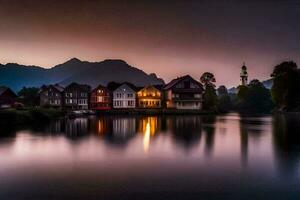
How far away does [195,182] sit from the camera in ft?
43.2

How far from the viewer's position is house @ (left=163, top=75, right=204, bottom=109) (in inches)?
3425

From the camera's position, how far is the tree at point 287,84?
8619cm

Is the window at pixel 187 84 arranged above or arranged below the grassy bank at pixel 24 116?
above

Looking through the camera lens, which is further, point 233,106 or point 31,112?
point 233,106

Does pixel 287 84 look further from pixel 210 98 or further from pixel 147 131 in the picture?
pixel 147 131

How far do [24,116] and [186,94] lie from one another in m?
47.0

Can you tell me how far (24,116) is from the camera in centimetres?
4812

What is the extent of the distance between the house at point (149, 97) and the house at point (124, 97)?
71.1 inches

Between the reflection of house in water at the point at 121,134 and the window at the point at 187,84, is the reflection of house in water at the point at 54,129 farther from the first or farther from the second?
the window at the point at 187,84

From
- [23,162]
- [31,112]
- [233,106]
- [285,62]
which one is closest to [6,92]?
[31,112]

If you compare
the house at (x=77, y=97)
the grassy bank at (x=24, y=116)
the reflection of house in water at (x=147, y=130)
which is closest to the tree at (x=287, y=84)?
the house at (x=77, y=97)

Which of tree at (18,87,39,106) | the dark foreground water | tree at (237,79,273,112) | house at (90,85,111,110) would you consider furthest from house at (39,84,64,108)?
the dark foreground water

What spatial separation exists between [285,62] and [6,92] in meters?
64.1

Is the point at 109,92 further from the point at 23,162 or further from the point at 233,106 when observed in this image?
the point at 23,162
